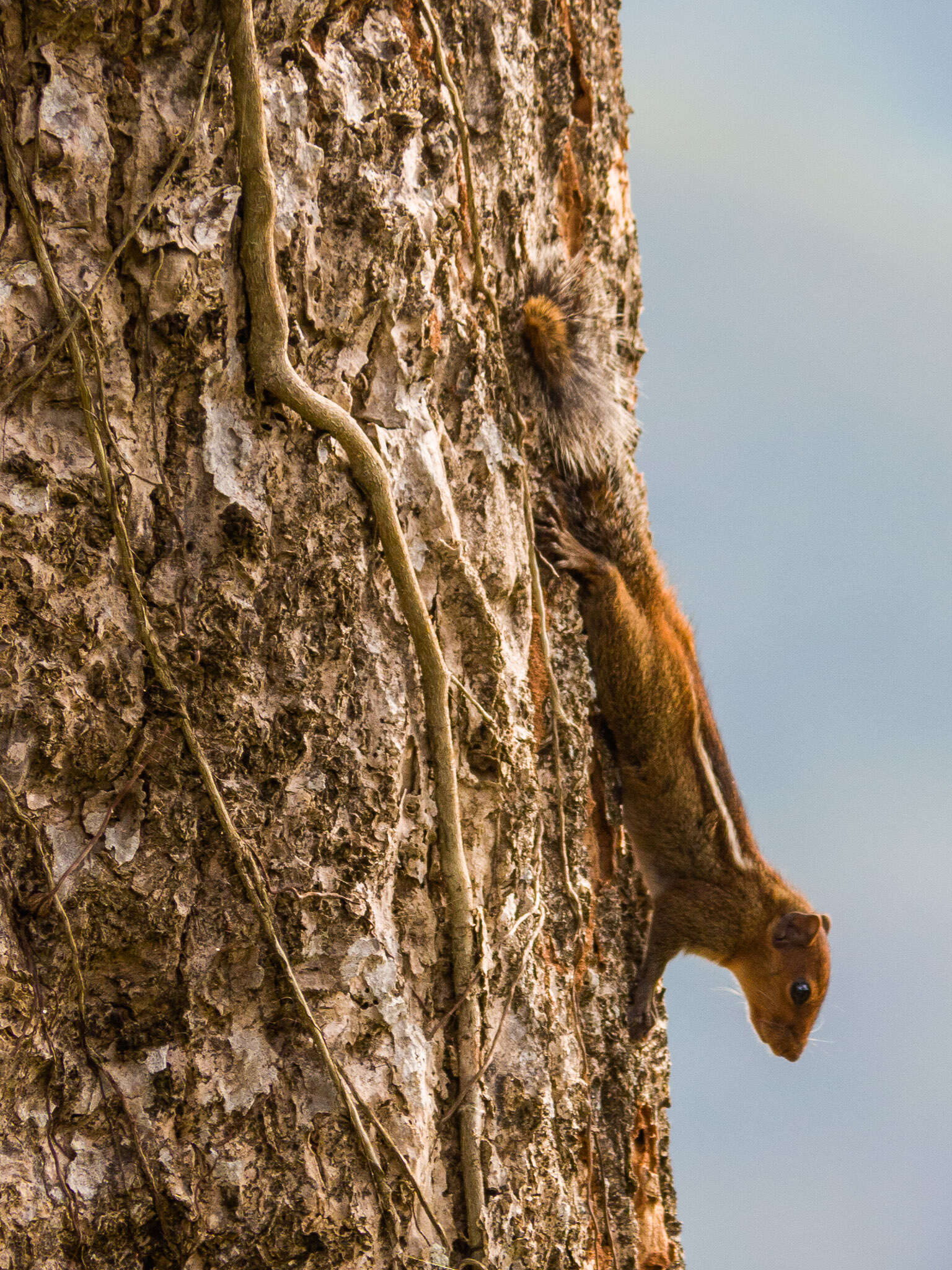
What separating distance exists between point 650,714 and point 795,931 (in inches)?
39.7

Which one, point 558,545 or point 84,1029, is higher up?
point 558,545

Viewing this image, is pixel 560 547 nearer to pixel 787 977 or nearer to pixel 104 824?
pixel 104 824

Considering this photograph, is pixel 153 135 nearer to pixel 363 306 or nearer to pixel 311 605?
pixel 363 306

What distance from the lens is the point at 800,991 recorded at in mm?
3350

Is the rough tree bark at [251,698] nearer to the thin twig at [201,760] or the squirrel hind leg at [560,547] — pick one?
the thin twig at [201,760]

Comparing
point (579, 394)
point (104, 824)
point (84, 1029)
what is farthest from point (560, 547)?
point (84, 1029)

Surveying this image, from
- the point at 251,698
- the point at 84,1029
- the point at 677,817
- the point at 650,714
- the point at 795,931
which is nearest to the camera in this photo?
the point at 84,1029

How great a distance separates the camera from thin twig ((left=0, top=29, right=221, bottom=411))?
5.14ft

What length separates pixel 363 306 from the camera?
184 centimetres

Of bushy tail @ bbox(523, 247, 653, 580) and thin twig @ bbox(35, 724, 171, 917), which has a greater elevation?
bushy tail @ bbox(523, 247, 653, 580)

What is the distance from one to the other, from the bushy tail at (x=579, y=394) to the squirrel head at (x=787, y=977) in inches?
53.7

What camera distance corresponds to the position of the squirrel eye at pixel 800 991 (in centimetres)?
335

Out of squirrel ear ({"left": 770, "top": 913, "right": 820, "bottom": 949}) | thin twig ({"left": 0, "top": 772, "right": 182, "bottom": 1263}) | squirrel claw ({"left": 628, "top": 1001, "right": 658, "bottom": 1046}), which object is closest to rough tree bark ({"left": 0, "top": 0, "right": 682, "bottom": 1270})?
thin twig ({"left": 0, "top": 772, "right": 182, "bottom": 1263})

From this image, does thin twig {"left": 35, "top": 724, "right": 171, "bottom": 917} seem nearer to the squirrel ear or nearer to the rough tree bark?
the rough tree bark
